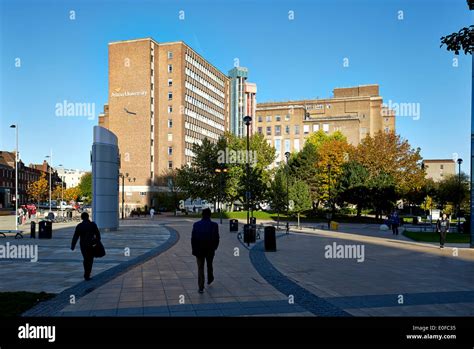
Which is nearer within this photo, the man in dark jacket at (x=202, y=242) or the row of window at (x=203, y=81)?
the man in dark jacket at (x=202, y=242)

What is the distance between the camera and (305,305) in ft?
25.5

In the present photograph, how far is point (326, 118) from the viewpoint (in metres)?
102

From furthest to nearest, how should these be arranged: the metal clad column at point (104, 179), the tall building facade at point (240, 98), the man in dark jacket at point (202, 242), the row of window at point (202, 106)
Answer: the tall building facade at point (240, 98), the row of window at point (202, 106), the metal clad column at point (104, 179), the man in dark jacket at point (202, 242)

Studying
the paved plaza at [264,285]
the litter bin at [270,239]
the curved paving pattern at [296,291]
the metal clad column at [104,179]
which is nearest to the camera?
the curved paving pattern at [296,291]

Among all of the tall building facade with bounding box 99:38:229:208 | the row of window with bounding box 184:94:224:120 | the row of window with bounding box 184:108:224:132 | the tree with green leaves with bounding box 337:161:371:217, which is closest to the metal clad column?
the tree with green leaves with bounding box 337:161:371:217

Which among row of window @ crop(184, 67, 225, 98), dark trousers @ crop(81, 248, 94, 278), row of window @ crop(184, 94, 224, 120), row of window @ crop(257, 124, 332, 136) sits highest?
row of window @ crop(184, 67, 225, 98)

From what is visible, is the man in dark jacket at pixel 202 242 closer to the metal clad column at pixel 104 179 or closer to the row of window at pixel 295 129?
the metal clad column at pixel 104 179

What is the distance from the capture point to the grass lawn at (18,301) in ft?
23.8

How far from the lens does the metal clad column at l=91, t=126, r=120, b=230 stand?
87.1 feet

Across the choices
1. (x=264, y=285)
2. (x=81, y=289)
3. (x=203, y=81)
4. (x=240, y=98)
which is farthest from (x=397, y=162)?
(x=240, y=98)

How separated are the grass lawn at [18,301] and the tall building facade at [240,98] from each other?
4987 inches

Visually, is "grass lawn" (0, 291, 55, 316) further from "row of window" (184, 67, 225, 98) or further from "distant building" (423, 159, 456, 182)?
"distant building" (423, 159, 456, 182)

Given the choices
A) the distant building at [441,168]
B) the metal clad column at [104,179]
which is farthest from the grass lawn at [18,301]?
the distant building at [441,168]

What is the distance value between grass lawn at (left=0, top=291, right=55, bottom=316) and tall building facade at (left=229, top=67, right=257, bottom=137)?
127m
